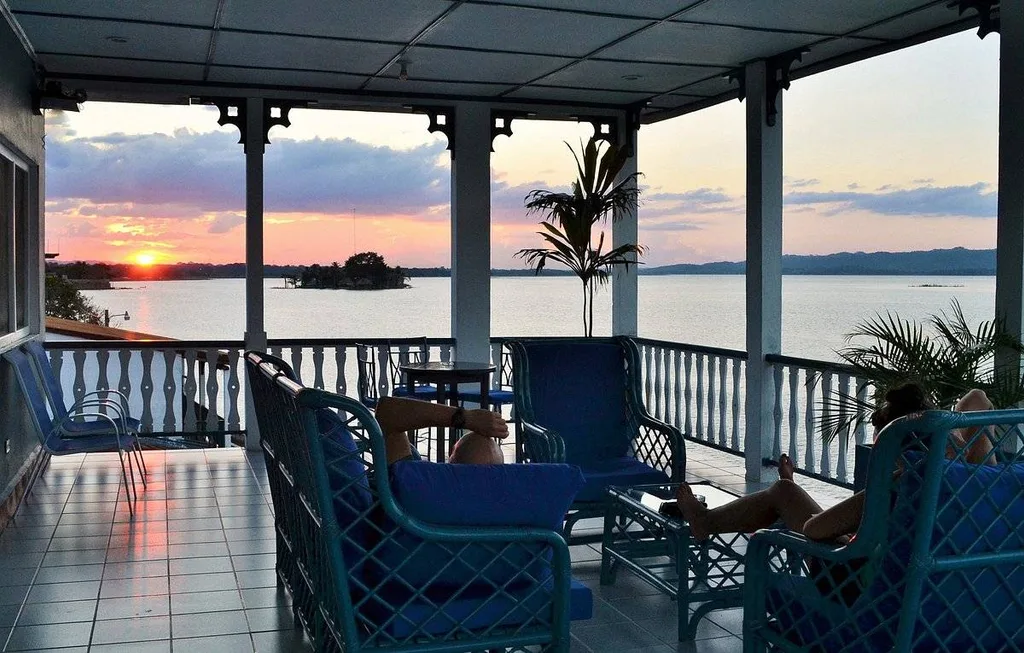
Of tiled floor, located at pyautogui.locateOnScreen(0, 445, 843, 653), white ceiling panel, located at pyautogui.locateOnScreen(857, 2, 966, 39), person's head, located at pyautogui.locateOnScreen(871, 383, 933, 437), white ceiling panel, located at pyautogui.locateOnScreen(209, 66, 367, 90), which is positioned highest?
white ceiling panel, located at pyautogui.locateOnScreen(209, 66, 367, 90)

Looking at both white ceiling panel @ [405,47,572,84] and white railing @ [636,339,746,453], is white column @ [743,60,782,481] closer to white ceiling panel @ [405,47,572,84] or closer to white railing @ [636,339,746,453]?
white railing @ [636,339,746,453]

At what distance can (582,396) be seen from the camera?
552 centimetres

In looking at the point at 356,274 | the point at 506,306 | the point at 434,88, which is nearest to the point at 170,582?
the point at 434,88

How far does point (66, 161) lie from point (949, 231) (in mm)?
11058

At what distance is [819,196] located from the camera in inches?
790

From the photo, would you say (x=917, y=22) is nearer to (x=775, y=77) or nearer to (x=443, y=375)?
(x=775, y=77)

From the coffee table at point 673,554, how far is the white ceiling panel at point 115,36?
12.8 feet

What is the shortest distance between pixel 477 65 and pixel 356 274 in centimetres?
712

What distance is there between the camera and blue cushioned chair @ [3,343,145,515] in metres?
6.14

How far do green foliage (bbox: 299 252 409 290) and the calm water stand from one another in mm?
169

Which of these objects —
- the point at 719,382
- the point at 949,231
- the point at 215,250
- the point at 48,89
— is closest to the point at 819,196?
the point at 949,231

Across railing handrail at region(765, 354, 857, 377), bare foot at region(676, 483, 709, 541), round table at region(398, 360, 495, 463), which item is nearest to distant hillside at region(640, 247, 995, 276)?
railing handrail at region(765, 354, 857, 377)

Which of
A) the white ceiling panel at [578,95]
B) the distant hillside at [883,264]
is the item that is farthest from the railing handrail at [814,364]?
the white ceiling panel at [578,95]

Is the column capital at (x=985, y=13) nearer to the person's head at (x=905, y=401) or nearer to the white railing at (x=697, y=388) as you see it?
the white railing at (x=697, y=388)
